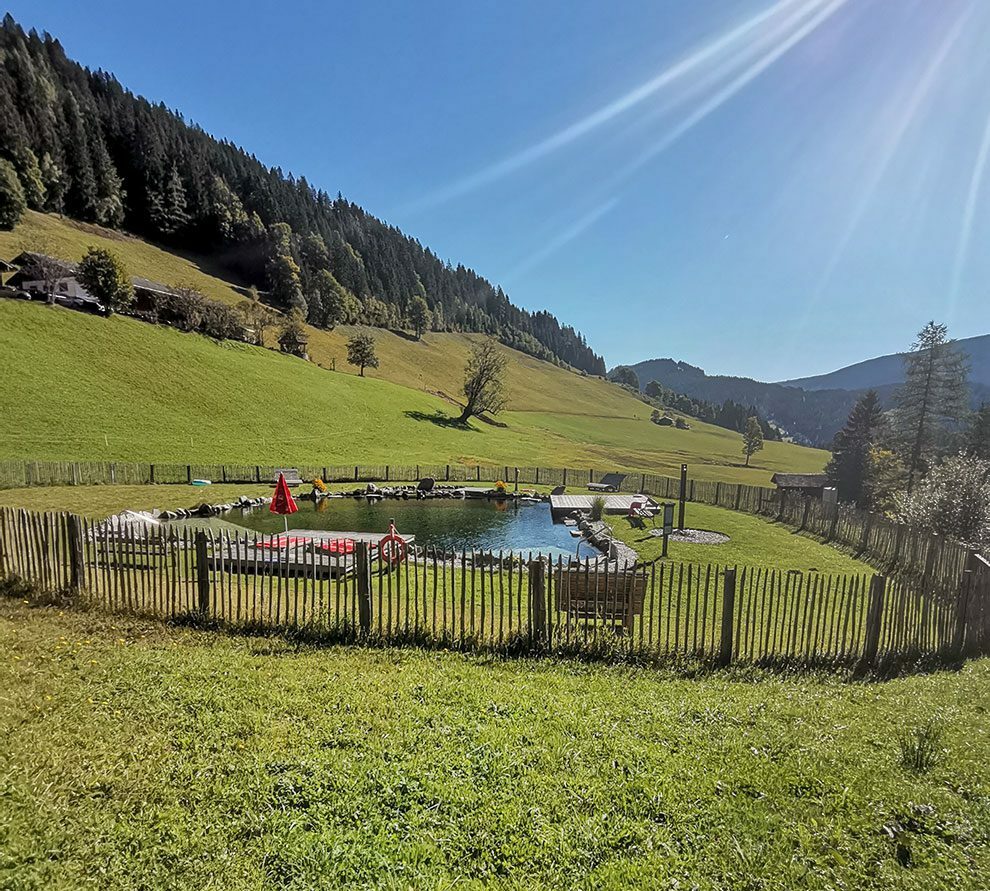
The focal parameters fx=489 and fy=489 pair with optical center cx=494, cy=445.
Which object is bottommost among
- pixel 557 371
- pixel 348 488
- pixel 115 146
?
pixel 348 488

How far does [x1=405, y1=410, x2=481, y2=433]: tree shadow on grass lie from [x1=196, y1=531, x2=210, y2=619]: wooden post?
160 ft

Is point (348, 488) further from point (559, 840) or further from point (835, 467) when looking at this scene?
point (835, 467)

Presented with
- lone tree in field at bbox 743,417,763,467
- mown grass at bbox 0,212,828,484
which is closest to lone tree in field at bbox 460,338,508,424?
mown grass at bbox 0,212,828,484

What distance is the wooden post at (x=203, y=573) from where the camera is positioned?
9.01 metres

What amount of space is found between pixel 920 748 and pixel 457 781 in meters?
4.94

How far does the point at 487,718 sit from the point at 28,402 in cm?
4312

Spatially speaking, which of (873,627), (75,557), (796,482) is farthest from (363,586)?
(796,482)

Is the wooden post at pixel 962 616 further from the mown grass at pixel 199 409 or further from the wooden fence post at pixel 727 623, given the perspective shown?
the mown grass at pixel 199 409

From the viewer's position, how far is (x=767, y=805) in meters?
4.55

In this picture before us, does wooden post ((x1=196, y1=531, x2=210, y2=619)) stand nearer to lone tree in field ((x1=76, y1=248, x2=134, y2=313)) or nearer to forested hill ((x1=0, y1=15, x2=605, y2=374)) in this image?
lone tree in field ((x1=76, y1=248, x2=134, y2=313))

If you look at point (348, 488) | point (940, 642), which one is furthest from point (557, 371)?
point (940, 642)

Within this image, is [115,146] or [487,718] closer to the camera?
[487,718]

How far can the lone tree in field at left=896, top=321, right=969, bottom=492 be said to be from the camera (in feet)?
132

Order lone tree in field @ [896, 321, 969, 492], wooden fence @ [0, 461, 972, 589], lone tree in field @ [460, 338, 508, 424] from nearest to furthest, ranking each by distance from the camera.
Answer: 1. wooden fence @ [0, 461, 972, 589]
2. lone tree in field @ [896, 321, 969, 492]
3. lone tree in field @ [460, 338, 508, 424]
